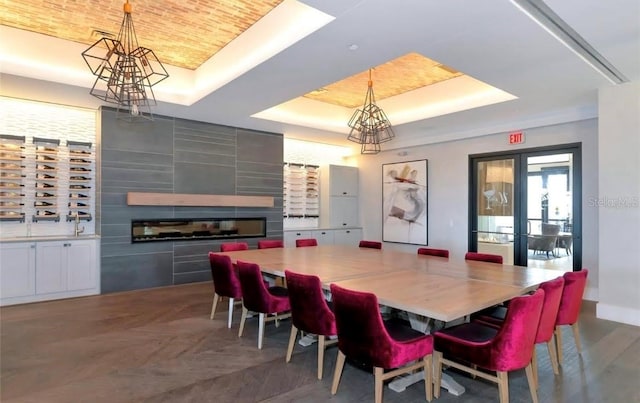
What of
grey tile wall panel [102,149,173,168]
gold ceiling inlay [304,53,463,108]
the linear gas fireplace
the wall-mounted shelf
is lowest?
the linear gas fireplace

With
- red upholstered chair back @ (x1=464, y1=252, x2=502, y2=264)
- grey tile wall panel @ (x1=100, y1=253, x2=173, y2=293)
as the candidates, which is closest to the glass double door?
red upholstered chair back @ (x1=464, y1=252, x2=502, y2=264)

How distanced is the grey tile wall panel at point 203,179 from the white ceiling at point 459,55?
1.05 meters

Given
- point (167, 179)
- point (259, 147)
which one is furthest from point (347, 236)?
point (167, 179)

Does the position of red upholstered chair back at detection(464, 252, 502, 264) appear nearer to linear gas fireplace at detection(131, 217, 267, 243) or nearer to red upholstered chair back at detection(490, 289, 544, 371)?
red upholstered chair back at detection(490, 289, 544, 371)

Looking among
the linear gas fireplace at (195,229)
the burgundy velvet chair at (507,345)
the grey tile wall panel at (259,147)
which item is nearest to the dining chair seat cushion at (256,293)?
the burgundy velvet chair at (507,345)

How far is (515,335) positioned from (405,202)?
586 cm

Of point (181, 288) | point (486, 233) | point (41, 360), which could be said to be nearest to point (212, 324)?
point (41, 360)

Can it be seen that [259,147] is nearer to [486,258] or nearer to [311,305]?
[486,258]

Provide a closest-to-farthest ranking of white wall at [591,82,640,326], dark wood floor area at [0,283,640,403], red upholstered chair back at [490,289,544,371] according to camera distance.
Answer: red upholstered chair back at [490,289,544,371], dark wood floor area at [0,283,640,403], white wall at [591,82,640,326]

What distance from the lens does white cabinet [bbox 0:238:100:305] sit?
500cm

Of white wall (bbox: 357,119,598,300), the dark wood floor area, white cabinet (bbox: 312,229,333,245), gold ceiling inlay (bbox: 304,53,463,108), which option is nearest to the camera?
the dark wood floor area

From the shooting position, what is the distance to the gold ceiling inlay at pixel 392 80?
5207 mm

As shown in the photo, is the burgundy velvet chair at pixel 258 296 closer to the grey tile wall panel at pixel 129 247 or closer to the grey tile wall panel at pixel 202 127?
the grey tile wall panel at pixel 129 247

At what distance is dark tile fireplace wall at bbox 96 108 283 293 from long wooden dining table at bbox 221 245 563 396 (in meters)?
2.10
